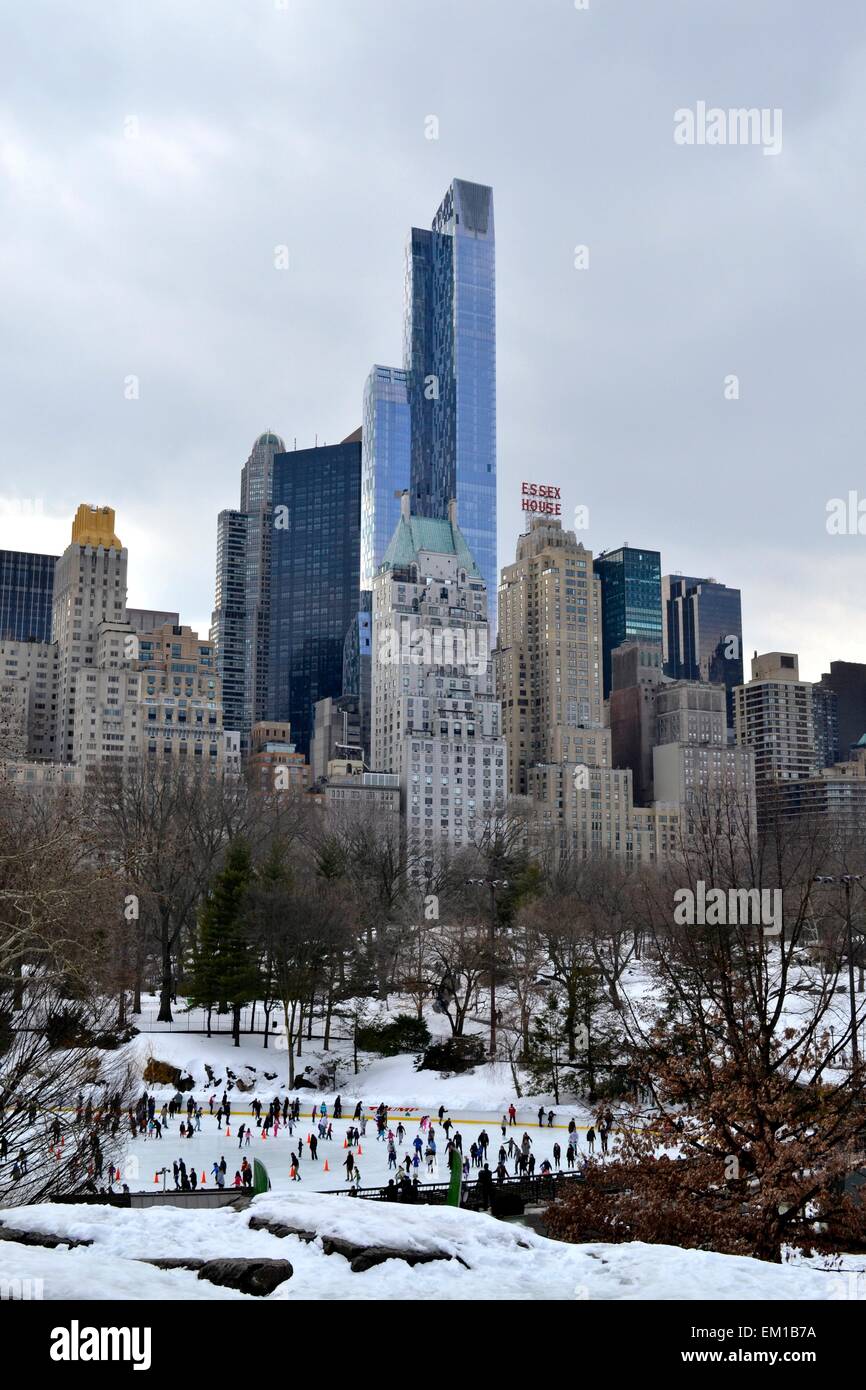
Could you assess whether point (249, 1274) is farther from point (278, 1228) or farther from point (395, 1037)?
point (395, 1037)

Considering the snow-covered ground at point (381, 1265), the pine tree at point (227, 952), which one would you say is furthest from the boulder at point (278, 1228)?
the pine tree at point (227, 952)

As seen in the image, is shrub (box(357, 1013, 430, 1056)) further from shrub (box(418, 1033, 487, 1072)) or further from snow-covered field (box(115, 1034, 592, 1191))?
shrub (box(418, 1033, 487, 1072))

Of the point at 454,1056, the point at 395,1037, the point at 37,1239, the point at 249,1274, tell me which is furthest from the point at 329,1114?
the point at 249,1274

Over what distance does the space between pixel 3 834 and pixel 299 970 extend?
3298cm

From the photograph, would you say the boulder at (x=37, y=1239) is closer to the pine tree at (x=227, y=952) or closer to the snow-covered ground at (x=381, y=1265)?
the snow-covered ground at (x=381, y=1265)

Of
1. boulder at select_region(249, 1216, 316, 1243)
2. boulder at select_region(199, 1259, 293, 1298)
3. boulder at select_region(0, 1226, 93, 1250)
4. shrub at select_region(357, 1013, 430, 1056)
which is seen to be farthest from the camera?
shrub at select_region(357, 1013, 430, 1056)

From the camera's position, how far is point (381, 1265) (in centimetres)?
1264

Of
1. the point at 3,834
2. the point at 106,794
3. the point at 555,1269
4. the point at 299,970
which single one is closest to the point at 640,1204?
the point at 555,1269

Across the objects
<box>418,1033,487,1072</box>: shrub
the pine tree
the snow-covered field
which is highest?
the pine tree

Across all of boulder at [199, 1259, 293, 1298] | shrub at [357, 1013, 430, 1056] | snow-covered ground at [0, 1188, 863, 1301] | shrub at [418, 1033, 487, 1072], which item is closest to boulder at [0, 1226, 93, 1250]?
snow-covered ground at [0, 1188, 863, 1301]

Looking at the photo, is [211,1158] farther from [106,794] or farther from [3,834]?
[106,794]

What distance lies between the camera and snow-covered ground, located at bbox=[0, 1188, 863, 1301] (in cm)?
1159

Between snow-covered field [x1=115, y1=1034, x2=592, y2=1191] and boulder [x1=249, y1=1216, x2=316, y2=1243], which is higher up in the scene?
boulder [x1=249, y1=1216, x2=316, y2=1243]

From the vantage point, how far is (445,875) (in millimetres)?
86875
